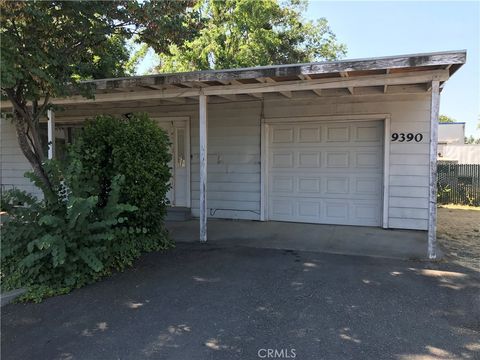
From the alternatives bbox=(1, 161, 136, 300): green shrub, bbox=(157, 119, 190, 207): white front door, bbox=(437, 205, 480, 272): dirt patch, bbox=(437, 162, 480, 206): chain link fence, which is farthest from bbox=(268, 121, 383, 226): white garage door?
bbox=(437, 162, 480, 206): chain link fence

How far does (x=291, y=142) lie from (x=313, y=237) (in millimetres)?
2232

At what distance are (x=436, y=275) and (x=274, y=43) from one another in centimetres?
1459

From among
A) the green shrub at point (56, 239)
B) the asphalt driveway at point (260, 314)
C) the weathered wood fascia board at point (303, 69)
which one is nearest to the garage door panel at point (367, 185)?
the asphalt driveway at point (260, 314)

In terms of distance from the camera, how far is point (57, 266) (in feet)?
13.6

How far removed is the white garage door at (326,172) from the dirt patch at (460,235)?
1.32m

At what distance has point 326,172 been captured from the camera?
7551 mm

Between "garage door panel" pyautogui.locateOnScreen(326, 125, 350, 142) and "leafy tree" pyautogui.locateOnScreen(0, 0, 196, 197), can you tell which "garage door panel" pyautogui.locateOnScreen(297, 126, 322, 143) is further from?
"leafy tree" pyautogui.locateOnScreen(0, 0, 196, 197)

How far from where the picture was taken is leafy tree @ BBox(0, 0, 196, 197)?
443 centimetres

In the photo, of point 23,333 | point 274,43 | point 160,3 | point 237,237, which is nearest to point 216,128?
point 237,237

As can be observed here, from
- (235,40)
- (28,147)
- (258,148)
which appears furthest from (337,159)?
(235,40)

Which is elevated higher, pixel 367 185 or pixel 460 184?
pixel 367 185

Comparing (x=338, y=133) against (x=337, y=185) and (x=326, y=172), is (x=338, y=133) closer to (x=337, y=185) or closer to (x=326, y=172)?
(x=326, y=172)

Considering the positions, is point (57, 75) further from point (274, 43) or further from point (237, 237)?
point (274, 43)

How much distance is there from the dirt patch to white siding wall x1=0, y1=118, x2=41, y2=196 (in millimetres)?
9967
